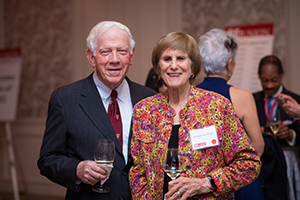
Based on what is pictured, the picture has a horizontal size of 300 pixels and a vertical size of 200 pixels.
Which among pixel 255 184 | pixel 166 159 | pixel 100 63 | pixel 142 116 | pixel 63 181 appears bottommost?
pixel 255 184

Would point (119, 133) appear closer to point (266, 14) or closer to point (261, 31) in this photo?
point (261, 31)

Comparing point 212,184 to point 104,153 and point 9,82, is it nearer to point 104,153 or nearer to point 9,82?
point 104,153

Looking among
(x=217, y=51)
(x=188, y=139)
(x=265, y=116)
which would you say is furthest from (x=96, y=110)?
(x=265, y=116)

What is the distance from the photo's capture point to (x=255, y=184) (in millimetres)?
2355

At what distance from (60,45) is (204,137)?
15.8 feet

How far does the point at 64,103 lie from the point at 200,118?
2.86 feet

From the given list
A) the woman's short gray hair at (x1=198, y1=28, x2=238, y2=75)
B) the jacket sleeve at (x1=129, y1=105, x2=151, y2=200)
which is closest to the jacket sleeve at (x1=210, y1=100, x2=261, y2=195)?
the jacket sleeve at (x1=129, y1=105, x2=151, y2=200)

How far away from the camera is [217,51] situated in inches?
98.9

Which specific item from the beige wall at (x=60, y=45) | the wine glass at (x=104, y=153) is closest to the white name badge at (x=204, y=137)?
the wine glass at (x=104, y=153)

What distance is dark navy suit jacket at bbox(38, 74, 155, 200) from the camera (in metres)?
2.01

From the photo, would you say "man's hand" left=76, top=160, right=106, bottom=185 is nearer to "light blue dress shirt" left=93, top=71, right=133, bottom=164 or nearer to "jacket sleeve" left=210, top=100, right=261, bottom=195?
"light blue dress shirt" left=93, top=71, right=133, bottom=164

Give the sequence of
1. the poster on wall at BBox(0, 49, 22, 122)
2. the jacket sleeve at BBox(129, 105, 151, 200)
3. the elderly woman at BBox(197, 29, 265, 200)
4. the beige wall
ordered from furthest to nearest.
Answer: the poster on wall at BBox(0, 49, 22, 122) < the beige wall < the elderly woman at BBox(197, 29, 265, 200) < the jacket sleeve at BBox(129, 105, 151, 200)

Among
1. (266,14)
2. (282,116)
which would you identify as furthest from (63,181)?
(266,14)

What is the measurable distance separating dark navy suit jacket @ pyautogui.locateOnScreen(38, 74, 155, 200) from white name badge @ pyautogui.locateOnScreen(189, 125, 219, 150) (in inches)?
18.7
